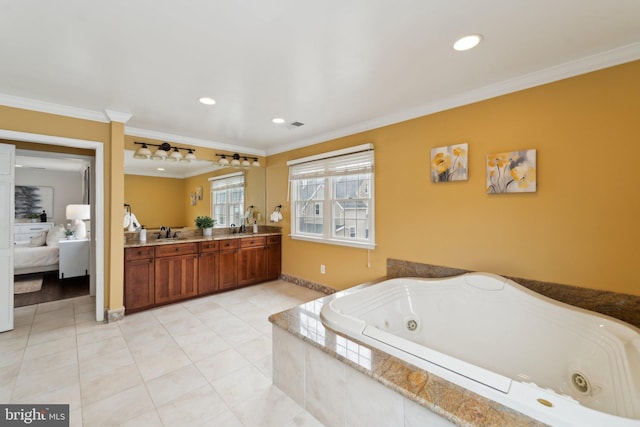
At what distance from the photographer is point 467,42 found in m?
1.74

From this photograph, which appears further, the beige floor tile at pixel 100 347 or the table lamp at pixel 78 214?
the table lamp at pixel 78 214

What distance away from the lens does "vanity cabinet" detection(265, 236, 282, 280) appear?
4512 millimetres

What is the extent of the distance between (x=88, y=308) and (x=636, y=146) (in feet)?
18.1

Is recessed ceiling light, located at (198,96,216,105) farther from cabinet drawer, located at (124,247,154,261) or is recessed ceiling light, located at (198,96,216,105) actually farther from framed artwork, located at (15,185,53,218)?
framed artwork, located at (15,185,53,218)

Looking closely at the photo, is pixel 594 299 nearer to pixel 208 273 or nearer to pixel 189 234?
pixel 208 273

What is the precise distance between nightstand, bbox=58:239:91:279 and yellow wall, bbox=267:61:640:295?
510 centimetres

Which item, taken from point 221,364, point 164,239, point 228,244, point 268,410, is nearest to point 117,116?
point 164,239

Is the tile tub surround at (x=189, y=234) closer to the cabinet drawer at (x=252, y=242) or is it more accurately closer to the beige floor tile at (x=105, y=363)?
the cabinet drawer at (x=252, y=242)

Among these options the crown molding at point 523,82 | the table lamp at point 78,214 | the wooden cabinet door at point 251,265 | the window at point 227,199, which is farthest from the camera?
the table lamp at point 78,214

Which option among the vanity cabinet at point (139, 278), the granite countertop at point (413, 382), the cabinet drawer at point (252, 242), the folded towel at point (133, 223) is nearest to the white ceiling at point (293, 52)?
the folded towel at point (133, 223)

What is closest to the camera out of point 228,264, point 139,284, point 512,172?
point 512,172

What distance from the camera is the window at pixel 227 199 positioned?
4480 millimetres

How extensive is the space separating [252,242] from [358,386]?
127 inches

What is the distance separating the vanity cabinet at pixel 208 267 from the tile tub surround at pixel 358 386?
2252 mm
